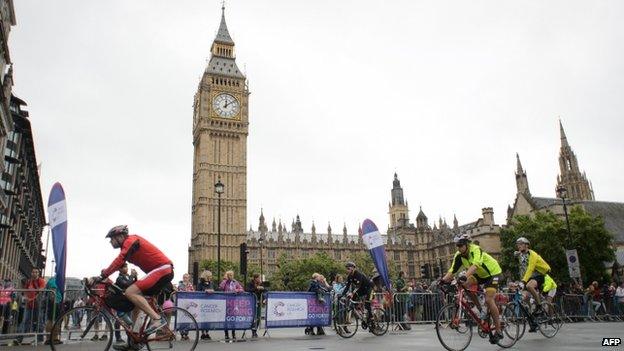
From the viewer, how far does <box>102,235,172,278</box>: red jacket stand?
6.71 meters

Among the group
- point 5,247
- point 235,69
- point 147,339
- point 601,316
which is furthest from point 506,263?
point 235,69

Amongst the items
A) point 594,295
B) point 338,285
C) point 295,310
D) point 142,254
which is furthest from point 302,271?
point 142,254

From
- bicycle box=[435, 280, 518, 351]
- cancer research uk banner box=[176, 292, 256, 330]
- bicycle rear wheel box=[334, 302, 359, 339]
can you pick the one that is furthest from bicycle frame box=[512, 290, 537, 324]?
cancer research uk banner box=[176, 292, 256, 330]

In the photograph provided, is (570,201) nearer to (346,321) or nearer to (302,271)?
(302,271)

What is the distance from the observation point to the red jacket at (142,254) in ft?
22.0

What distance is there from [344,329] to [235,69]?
99.0m

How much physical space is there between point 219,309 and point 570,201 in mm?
60375

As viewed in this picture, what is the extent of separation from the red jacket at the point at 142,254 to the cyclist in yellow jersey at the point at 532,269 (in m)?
6.97

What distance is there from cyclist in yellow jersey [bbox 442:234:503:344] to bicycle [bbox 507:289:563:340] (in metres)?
1.14

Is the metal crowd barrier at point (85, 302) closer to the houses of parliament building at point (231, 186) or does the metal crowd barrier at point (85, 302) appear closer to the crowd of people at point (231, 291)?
the crowd of people at point (231, 291)

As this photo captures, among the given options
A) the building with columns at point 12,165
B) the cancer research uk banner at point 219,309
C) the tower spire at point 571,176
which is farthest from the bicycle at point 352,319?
the tower spire at point 571,176

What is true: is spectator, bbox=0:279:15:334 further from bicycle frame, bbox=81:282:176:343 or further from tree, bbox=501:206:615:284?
tree, bbox=501:206:615:284

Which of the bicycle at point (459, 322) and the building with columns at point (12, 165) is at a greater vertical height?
the building with columns at point (12, 165)

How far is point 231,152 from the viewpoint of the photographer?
100750 mm
